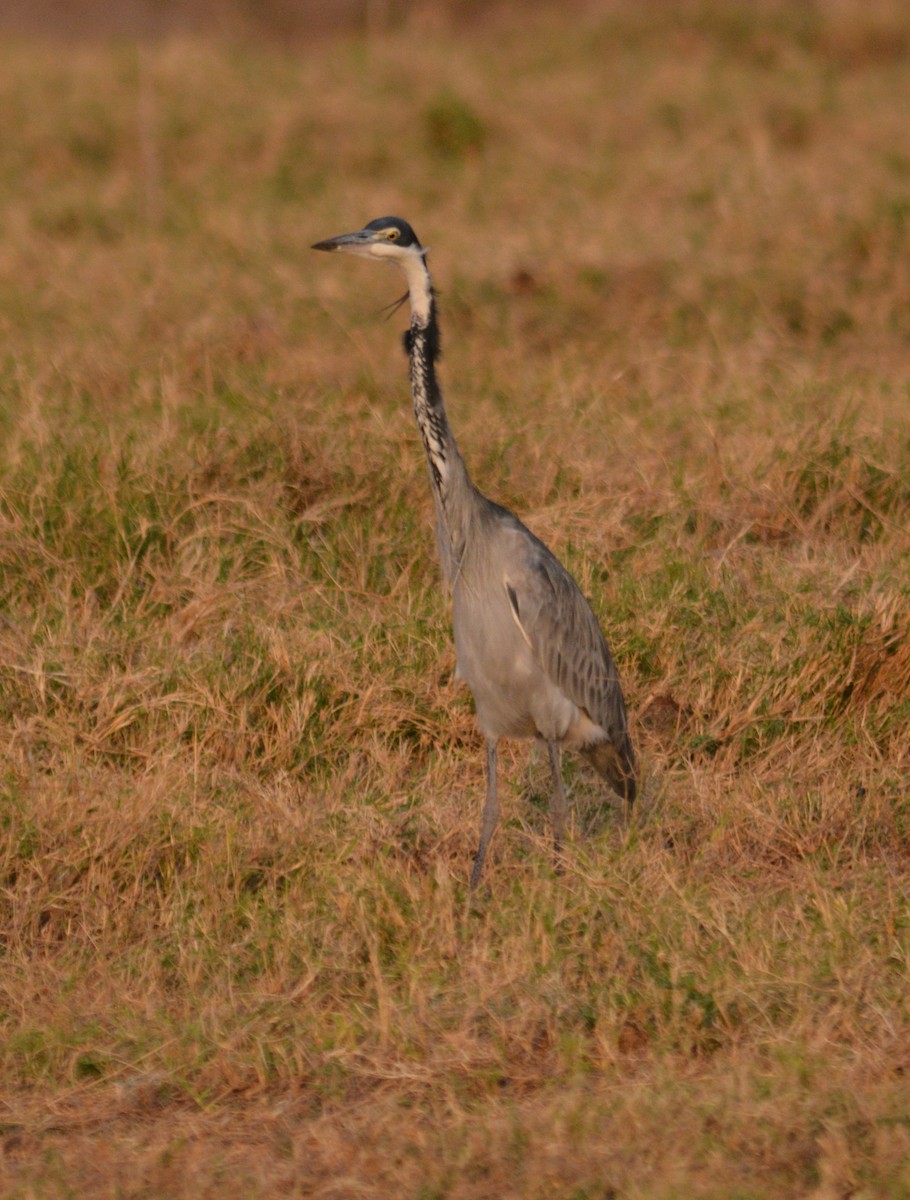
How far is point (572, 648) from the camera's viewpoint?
4.18 m

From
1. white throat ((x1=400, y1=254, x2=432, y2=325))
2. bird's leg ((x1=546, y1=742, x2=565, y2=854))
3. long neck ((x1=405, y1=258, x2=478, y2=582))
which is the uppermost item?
white throat ((x1=400, y1=254, x2=432, y2=325))

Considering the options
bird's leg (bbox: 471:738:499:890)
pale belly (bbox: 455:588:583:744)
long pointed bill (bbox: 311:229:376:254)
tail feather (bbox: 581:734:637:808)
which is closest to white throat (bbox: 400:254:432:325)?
long pointed bill (bbox: 311:229:376:254)

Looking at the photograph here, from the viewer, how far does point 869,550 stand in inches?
210

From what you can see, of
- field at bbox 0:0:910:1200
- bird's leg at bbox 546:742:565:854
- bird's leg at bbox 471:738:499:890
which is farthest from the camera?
bird's leg at bbox 546:742:565:854

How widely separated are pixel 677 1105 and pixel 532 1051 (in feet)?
1.25

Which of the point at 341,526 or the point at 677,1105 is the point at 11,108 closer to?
the point at 341,526

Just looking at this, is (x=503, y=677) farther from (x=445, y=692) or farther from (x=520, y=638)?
(x=445, y=692)

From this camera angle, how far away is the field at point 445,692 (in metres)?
3.17

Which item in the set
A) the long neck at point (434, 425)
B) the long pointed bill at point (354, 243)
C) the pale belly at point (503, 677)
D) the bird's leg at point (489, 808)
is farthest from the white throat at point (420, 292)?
the bird's leg at point (489, 808)

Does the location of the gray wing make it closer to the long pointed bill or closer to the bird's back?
the bird's back

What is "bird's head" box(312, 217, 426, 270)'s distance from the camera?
402 cm

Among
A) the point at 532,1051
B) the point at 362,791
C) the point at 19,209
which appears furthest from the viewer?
the point at 19,209

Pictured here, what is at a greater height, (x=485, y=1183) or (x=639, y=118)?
(x=639, y=118)

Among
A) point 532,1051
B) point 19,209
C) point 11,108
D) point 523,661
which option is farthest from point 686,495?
point 11,108
